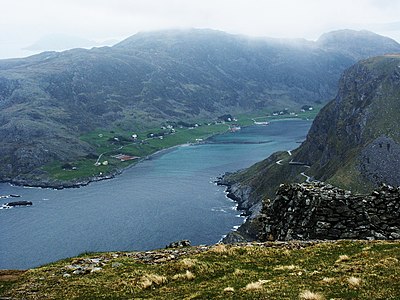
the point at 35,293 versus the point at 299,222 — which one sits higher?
the point at 35,293

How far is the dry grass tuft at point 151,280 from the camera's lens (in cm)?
2320

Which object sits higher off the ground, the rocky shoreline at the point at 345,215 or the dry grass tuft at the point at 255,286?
the dry grass tuft at the point at 255,286

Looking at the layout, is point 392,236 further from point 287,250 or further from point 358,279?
point 358,279

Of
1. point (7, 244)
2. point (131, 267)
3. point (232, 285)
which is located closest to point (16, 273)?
point (131, 267)

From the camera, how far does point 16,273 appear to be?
28750 mm

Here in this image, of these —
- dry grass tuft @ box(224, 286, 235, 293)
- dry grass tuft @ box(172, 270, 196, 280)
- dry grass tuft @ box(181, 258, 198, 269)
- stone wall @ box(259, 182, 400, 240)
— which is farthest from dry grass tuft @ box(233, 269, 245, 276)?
stone wall @ box(259, 182, 400, 240)

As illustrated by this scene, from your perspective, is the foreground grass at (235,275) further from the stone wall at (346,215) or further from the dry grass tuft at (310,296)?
the stone wall at (346,215)

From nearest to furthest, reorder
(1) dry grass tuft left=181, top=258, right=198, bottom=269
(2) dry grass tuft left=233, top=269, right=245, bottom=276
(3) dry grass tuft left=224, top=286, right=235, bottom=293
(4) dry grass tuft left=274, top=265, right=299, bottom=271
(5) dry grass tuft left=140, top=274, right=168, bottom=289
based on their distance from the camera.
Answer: (3) dry grass tuft left=224, top=286, right=235, bottom=293
(5) dry grass tuft left=140, top=274, right=168, bottom=289
(2) dry grass tuft left=233, top=269, right=245, bottom=276
(4) dry grass tuft left=274, top=265, right=299, bottom=271
(1) dry grass tuft left=181, top=258, right=198, bottom=269

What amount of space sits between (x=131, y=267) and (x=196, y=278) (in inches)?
211

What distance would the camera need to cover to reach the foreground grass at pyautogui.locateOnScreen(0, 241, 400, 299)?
19.3m

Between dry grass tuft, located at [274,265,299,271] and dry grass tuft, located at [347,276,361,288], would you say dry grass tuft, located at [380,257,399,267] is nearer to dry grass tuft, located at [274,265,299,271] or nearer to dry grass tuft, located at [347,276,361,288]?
dry grass tuft, located at [347,276,361,288]

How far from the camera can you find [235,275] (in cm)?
2419

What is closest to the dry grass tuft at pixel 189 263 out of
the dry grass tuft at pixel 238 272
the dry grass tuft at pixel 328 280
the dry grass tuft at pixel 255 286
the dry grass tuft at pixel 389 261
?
the dry grass tuft at pixel 238 272

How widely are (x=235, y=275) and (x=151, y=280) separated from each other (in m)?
4.90
